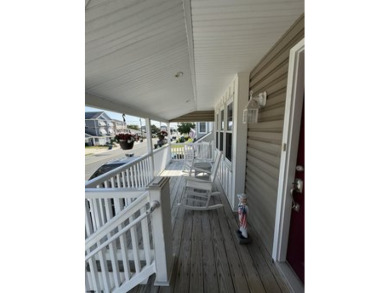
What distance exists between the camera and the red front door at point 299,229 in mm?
1315

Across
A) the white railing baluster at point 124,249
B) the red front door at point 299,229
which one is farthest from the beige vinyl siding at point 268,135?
the white railing baluster at point 124,249

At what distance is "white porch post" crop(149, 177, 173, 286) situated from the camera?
131cm

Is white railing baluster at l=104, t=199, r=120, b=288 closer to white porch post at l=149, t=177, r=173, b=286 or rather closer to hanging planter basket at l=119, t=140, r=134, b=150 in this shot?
white porch post at l=149, t=177, r=173, b=286

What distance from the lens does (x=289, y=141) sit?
1.36m

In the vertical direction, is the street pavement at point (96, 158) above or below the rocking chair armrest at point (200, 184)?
above

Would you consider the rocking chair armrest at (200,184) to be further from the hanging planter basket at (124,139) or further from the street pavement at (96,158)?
the street pavement at (96,158)

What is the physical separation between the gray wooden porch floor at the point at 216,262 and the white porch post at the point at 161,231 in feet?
0.42

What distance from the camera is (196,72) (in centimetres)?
241

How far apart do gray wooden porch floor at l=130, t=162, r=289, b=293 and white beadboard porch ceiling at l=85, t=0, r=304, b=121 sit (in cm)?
217

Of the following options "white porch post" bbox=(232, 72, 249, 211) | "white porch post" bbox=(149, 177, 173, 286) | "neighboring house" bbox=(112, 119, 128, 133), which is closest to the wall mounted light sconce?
"white porch post" bbox=(232, 72, 249, 211)
